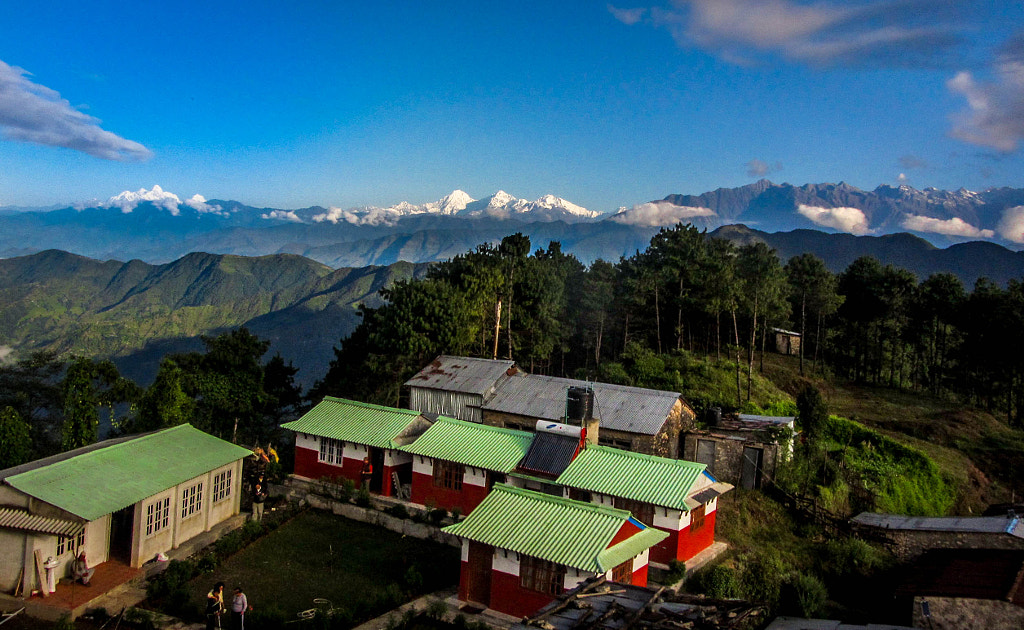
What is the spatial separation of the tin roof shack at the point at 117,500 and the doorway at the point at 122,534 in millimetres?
34

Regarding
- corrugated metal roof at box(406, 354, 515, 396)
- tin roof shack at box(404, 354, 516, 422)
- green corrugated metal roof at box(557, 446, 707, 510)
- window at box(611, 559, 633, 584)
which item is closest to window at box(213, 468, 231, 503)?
tin roof shack at box(404, 354, 516, 422)

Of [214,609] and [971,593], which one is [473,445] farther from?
[971,593]

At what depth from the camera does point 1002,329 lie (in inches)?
1636

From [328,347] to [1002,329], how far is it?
131 meters

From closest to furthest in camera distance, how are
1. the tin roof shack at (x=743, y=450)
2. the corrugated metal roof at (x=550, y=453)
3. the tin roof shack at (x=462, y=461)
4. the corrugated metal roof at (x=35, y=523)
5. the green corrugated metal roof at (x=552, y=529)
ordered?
1. the green corrugated metal roof at (x=552, y=529)
2. the corrugated metal roof at (x=35, y=523)
3. the corrugated metal roof at (x=550, y=453)
4. the tin roof shack at (x=462, y=461)
5. the tin roof shack at (x=743, y=450)

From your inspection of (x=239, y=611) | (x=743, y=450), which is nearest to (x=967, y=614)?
(x=743, y=450)

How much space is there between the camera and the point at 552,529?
18031mm

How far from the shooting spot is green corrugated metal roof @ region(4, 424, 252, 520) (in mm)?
18234

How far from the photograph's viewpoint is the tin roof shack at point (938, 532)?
22.5 metres

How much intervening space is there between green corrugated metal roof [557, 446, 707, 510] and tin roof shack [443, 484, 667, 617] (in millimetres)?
2160

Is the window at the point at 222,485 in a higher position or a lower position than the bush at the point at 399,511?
higher

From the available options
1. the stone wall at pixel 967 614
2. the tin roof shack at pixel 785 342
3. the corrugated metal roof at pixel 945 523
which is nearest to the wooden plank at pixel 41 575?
the stone wall at pixel 967 614

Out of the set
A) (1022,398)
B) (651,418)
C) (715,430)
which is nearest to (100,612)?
(651,418)

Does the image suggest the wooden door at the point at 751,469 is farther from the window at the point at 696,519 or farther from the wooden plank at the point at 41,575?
the wooden plank at the point at 41,575
